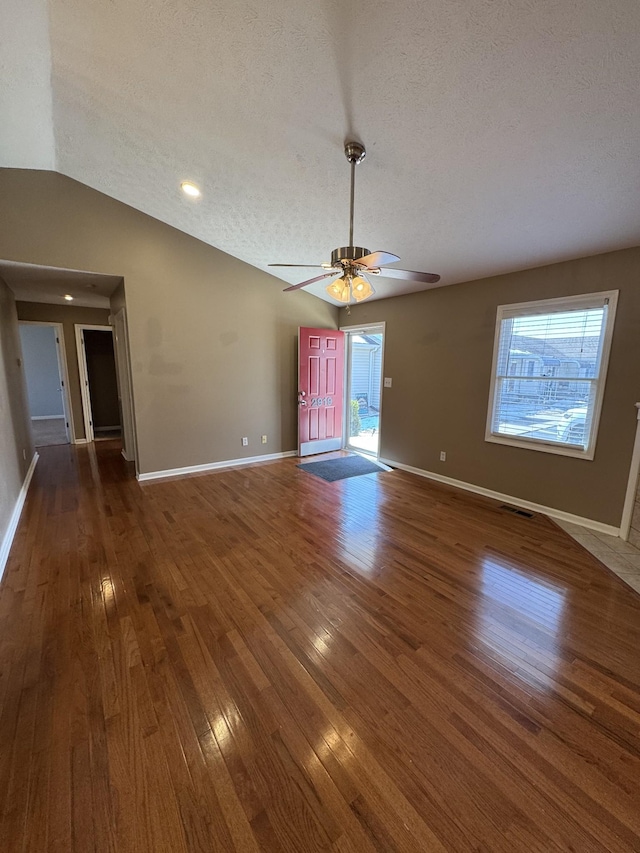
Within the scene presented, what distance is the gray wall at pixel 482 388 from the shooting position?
2984 millimetres

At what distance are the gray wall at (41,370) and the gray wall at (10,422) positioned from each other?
12.9 ft

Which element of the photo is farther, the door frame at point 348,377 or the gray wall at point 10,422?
the door frame at point 348,377

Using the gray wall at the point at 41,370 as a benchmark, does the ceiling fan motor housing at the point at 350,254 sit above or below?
above

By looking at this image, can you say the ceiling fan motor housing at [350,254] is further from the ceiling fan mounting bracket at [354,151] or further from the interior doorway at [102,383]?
the interior doorway at [102,383]

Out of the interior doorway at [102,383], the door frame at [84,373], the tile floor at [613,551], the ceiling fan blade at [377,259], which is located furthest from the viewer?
the interior doorway at [102,383]

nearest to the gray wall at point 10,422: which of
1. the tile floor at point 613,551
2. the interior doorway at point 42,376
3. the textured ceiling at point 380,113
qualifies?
the textured ceiling at point 380,113

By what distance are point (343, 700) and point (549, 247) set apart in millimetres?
3753

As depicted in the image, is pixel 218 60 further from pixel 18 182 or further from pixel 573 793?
pixel 573 793

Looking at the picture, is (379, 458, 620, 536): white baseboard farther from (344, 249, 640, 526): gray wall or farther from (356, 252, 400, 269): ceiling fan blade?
(356, 252, 400, 269): ceiling fan blade

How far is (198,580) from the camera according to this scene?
7.89 ft

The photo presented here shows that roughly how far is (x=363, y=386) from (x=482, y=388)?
3.31m

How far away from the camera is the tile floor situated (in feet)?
8.33

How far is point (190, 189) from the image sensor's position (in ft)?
10.9

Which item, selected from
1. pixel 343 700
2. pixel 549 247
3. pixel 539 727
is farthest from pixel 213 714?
pixel 549 247
